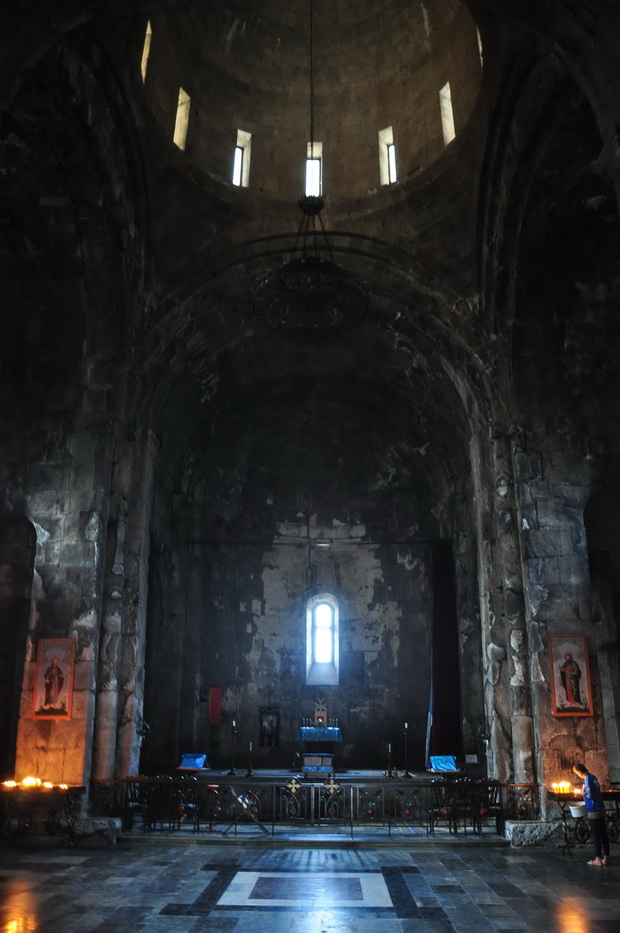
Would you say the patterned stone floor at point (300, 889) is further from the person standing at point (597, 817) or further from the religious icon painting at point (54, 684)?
the religious icon painting at point (54, 684)

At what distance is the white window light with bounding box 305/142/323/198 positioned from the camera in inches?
695

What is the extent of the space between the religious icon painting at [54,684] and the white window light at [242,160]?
10.6 metres

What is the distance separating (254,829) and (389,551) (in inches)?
421

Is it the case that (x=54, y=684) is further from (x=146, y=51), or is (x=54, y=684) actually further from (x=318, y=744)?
(x=146, y=51)

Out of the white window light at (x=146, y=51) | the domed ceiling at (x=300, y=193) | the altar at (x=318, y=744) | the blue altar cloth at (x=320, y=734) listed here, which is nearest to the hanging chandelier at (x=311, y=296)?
the domed ceiling at (x=300, y=193)

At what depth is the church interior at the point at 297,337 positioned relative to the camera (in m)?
13.5

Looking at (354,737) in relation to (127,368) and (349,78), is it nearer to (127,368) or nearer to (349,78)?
(127,368)

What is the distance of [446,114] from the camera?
54.3 feet

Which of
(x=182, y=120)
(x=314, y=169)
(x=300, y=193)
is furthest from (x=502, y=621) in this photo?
(x=182, y=120)

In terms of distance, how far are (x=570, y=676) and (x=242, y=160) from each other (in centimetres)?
1289

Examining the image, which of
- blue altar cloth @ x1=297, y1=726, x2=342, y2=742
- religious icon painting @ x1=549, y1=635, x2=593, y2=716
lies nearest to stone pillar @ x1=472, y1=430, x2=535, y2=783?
religious icon painting @ x1=549, y1=635, x2=593, y2=716

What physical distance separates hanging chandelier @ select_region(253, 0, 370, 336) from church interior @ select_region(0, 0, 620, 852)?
0.07 metres

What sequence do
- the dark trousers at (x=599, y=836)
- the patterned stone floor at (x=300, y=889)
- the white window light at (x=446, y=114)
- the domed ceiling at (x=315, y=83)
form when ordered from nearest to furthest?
Answer: the patterned stone floor at (x=300, y=889) → the dark trousers at (x=599, y=836) → the white window light at (x=446, y=114) → the domed ceiling at (x=315, y=83)

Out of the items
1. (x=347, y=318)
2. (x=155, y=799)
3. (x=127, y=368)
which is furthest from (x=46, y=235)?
(x=155, y=799)
